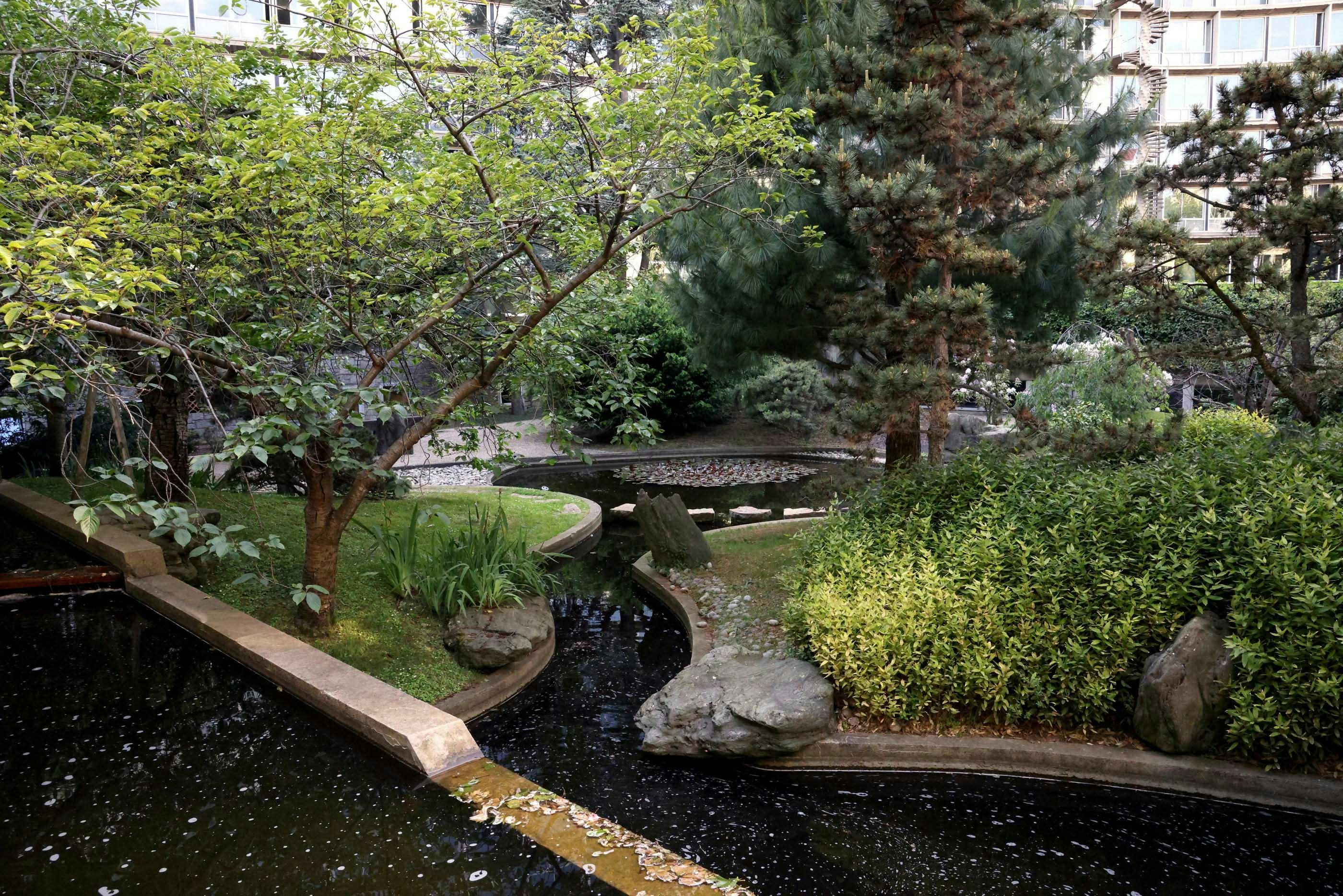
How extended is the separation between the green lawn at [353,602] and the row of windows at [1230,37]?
3008cm

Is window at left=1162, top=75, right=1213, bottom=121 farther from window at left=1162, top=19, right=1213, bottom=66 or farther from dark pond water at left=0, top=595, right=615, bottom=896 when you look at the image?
dark pond water at left=0, top=595, right=615, bottom=896

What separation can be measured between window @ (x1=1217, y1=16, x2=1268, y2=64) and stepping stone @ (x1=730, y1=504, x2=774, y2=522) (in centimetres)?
2770

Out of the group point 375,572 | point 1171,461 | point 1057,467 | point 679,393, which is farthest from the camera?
point 679,393

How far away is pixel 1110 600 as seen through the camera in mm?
5242

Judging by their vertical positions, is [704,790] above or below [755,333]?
below

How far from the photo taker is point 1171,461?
591cm

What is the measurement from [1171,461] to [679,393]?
46.8 ft

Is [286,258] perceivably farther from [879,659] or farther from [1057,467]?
[1057,467]

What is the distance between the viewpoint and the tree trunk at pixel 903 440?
694 centimetres

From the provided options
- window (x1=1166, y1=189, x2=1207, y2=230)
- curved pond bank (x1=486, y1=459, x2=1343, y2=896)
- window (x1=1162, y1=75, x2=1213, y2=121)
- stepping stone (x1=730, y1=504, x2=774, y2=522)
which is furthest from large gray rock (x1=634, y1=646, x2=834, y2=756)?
window (x1=1162, y1=75, x2=1213, y2=121)

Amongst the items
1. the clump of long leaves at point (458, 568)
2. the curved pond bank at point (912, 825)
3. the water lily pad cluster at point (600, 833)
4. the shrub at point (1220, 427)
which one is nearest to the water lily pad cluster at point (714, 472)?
the shrub at point (1220, 427)

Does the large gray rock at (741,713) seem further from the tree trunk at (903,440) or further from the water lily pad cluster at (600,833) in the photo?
the tree trunk at (903,440)

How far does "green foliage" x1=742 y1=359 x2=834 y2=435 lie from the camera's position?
63.6 ft

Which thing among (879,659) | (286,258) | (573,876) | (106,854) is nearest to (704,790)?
(879,659)
